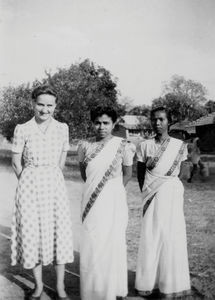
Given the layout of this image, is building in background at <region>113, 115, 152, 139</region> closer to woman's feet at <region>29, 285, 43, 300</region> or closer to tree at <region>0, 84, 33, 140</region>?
tree at <region>0, 84, 33, 140</region>

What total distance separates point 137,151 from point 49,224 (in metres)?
1.31

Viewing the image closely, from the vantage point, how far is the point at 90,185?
407cm

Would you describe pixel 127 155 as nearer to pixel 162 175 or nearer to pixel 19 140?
pixel 162 175

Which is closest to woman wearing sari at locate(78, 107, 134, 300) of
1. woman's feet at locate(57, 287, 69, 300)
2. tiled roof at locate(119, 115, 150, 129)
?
woman's feet at locate(57, 287, 69, 300)

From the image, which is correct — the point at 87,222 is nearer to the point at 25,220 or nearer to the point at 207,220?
the point at 25,220

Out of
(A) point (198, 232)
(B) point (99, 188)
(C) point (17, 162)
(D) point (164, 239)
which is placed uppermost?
(C) point (17, 162)

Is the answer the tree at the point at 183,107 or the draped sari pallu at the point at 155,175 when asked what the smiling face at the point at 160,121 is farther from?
the tree at the point at 183,107

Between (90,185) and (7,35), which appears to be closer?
(90,185)

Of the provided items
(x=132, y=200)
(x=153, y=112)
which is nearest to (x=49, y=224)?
(x=153, y=112)

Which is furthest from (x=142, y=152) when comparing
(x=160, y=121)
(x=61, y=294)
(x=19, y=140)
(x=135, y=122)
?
(x=135, y=122)

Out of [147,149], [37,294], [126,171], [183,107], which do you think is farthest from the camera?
[183,107]

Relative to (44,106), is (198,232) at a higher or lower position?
lower

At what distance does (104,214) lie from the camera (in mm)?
3971

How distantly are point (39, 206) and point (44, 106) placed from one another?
3.36ft
